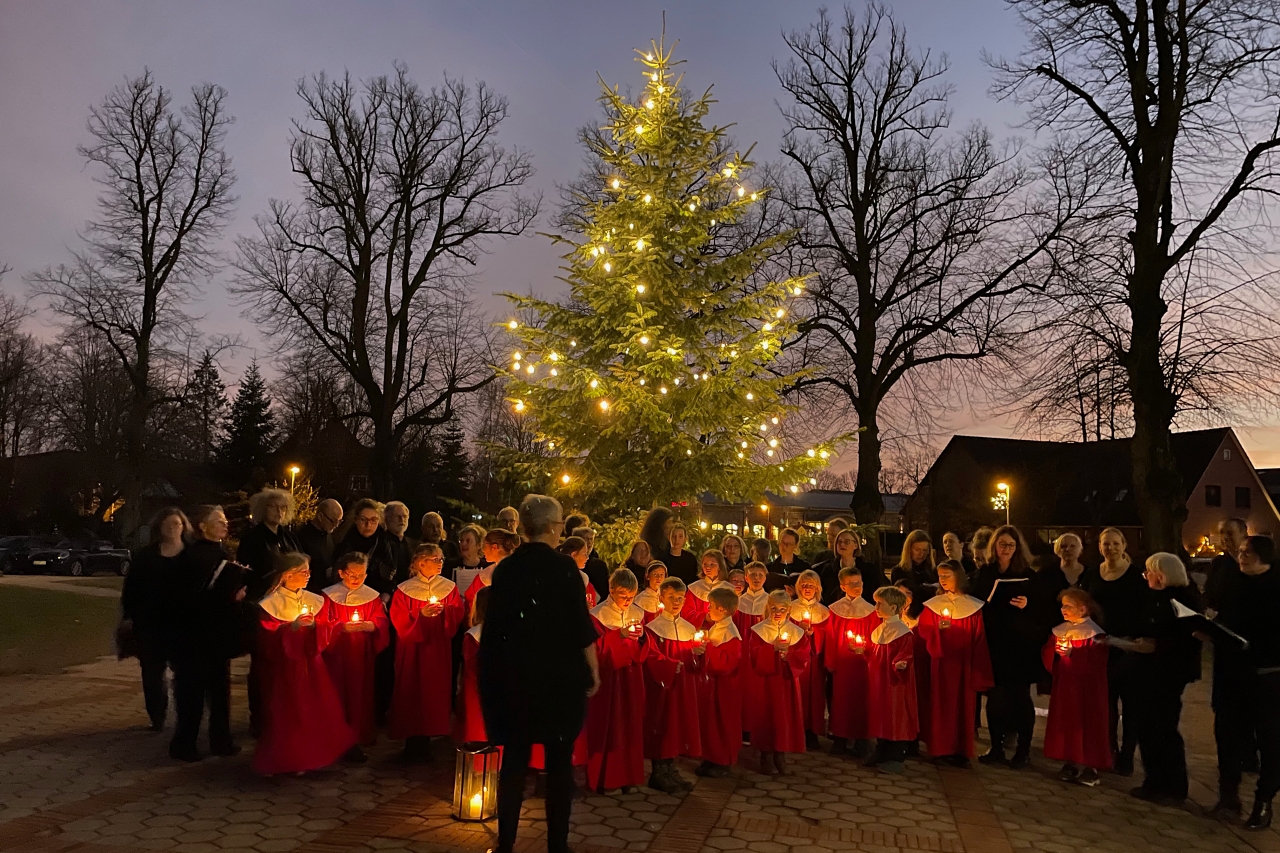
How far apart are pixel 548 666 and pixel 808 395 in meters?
20.4

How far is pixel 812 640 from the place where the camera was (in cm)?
754

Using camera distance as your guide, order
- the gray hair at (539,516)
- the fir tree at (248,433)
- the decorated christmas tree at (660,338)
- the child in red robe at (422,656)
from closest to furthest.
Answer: the gray hair at (539,516), the child in red robe at (422,656), the decorated christmas tree at (660,338), the fir tree at (248,433)

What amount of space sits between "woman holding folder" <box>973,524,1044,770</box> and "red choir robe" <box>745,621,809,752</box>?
178cm

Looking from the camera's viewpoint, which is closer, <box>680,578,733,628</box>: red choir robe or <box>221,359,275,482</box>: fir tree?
<box>680,578,733,628</box>: red choir robe

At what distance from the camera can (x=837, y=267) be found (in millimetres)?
→ 24297

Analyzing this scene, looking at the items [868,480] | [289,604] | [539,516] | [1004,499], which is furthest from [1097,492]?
[539,516]

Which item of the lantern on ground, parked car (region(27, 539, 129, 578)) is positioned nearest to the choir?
the lantern on ground

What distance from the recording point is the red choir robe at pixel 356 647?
676 centimetres

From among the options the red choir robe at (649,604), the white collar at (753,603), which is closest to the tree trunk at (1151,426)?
the white collar at (753,603)

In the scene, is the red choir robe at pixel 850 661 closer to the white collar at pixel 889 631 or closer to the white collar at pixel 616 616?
the white collar at pixel 889 631

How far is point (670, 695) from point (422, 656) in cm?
193

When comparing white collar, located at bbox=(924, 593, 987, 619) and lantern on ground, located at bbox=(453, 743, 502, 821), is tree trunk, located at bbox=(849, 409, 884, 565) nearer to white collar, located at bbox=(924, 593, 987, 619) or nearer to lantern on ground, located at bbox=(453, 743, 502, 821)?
white collar, located at bbox=(924, 593, 987, 619)

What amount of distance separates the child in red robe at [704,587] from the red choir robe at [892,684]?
4.33 feet

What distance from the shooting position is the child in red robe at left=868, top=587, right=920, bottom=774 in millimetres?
7105
